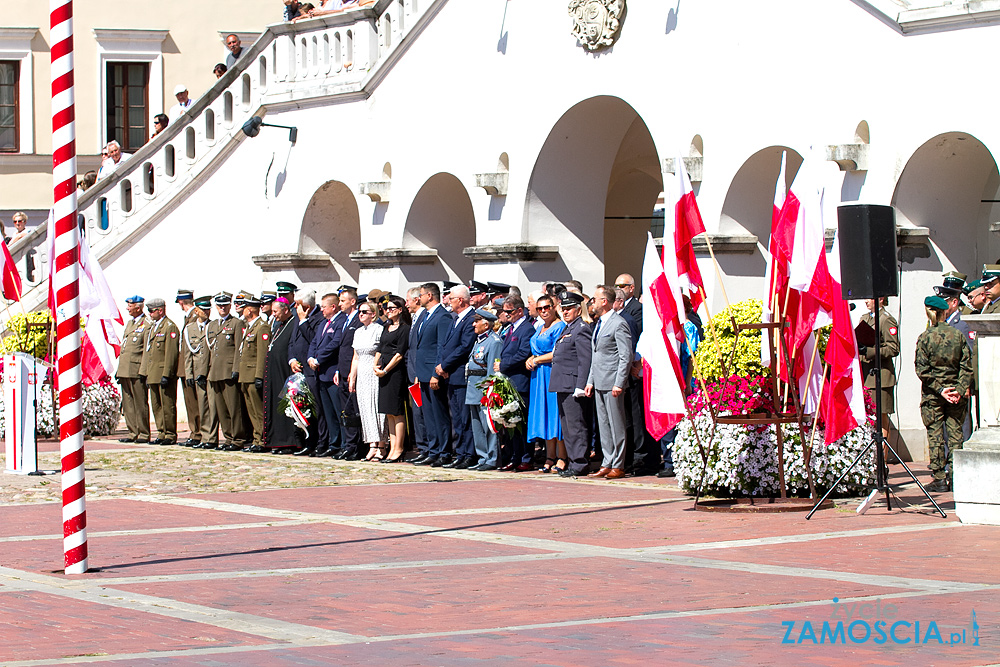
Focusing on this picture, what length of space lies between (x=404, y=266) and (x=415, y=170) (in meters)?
1.35

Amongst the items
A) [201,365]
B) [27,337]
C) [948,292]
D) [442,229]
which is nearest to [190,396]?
[201,365]

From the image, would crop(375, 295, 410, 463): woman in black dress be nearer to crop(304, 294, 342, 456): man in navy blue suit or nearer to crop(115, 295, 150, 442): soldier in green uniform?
crop(304, 294, 342, 456): man in navy blue suit

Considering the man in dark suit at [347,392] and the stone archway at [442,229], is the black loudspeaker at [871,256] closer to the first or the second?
the man in dark suit at [347,392]

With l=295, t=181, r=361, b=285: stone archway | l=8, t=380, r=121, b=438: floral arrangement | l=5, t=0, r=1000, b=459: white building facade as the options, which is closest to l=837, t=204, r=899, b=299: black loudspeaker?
l=5, t=0, r=1000, b=459: white building facade

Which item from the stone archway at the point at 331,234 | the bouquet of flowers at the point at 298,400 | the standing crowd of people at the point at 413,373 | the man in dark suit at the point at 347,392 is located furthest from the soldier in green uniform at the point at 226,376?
the stone archway at the point at 331,234

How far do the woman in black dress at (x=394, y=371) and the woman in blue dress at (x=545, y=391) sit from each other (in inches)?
79.4

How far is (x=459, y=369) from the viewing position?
16578mm

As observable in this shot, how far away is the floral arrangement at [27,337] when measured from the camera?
69.7ft

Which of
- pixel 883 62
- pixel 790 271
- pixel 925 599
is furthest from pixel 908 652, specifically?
pixel 883 62

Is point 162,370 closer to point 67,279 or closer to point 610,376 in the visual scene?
point 610,376

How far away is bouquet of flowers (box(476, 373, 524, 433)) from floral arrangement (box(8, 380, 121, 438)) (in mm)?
7510

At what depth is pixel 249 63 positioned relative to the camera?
23.3 metres

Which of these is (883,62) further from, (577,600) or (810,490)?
(577,600)

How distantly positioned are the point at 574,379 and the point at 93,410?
30.1 ft
